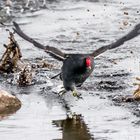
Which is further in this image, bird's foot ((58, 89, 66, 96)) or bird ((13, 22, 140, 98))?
bird's foot ((58, 89, 66, 96))

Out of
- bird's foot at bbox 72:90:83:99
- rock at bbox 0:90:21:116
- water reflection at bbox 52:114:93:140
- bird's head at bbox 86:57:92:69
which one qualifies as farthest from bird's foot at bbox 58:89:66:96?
bird's head at bbox 86:57:92:69

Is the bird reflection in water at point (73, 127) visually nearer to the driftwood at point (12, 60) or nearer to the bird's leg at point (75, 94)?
the bird's leg at point (75, 94)

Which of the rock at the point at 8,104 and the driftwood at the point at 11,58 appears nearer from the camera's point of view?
the rock at the point at 8,104

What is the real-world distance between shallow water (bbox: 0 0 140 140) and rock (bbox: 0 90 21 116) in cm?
14

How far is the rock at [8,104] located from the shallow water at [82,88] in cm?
14

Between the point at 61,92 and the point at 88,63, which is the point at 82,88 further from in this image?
the point at 88,63

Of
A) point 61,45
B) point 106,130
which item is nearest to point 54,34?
point 61,45

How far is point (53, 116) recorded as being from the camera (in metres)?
11.1

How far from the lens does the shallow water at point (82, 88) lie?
10281mm

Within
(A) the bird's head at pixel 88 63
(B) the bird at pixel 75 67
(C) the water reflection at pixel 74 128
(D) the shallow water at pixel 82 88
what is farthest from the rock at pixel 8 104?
(A) the bird's head at pixel 88 63

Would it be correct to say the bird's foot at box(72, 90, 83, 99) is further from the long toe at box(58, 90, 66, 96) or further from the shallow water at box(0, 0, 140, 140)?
the long toe at box(58, 90, 66, 96)

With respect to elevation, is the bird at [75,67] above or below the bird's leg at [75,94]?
above

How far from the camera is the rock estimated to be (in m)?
11.5

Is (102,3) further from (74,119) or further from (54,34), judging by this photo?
(74,119)
